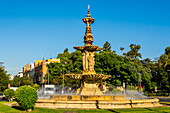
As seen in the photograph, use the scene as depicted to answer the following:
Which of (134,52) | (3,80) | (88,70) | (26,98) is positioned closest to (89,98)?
(88,70)

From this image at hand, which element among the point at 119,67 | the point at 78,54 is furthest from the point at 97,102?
the point at 78,54

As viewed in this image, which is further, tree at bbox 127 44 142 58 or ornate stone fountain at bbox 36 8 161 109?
tree at bbox 127 44 142 58

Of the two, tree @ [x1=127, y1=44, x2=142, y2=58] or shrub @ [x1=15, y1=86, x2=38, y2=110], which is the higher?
tree @ [x1=127, y1=44, x2=142, y2=58]

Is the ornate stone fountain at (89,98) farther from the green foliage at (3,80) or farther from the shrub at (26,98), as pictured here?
the green foliage at (3,80)

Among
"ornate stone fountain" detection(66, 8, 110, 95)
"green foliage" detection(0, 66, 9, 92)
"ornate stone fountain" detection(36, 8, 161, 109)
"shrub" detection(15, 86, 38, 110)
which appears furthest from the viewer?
"green foliage" detection(0, 66, 9, 92)

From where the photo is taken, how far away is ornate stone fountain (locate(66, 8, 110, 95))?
77.5ft

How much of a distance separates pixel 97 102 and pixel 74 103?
1733mm

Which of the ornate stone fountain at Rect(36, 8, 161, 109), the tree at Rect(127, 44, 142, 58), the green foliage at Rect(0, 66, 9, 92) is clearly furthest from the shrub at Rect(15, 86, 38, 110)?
the tree at Rect(127, 44, 142, 58)

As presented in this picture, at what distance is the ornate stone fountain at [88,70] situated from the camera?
77.5ft

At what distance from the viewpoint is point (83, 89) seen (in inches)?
940

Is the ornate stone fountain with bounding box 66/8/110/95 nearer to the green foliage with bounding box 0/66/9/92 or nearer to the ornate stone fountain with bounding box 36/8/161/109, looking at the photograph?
the ornate stone fountain with bounding box 36/8/161/109

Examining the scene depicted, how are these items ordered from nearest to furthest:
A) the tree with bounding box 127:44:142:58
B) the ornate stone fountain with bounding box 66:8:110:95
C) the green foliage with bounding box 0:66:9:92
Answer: the ornate stone fountain with bounding box 66:8:110:95 → the green foliage with bounding box 0:66:9:92 → the tree with bounding box 127:44:142:58

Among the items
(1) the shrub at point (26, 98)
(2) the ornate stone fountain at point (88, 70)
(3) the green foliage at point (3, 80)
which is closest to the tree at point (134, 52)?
(3) the green foliage at point (3, 80)

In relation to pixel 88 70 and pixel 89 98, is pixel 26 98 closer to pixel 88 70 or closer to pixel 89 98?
pixel 89 98
